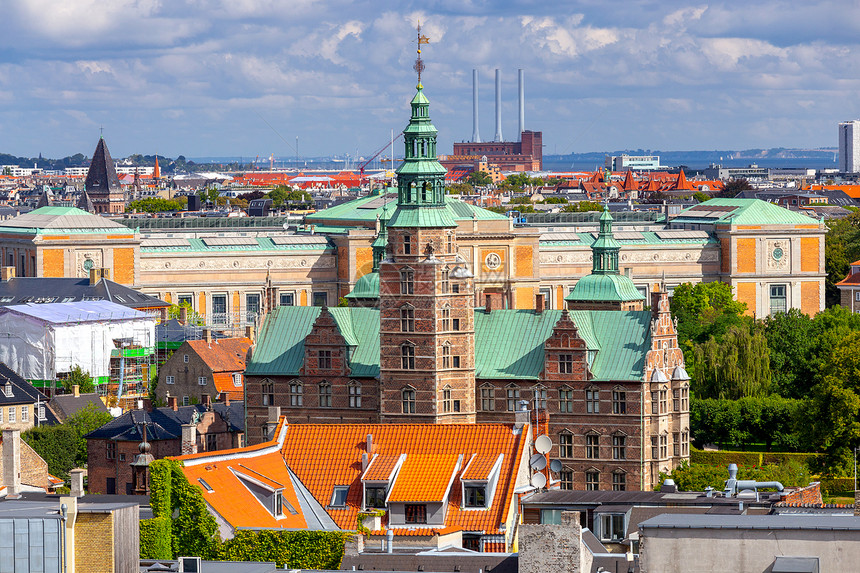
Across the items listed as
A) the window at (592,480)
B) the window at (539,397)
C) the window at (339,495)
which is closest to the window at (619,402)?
the window at (592,480)

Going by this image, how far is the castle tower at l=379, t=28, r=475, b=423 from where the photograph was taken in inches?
3836

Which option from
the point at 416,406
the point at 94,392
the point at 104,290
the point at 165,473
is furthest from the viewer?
the point at 104,290

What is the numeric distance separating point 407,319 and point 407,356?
5.08ft

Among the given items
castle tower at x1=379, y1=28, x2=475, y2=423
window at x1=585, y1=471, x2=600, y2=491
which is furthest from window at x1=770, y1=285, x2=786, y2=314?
window at x1=585, y1=471, x2=600, y2=491

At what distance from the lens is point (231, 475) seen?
237ft

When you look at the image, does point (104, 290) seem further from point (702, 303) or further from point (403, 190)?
point (403, 190)

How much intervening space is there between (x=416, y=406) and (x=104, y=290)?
64907mm

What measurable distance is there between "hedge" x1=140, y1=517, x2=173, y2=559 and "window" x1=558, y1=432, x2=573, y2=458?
32.3 meters

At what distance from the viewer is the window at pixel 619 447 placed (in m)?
96.8

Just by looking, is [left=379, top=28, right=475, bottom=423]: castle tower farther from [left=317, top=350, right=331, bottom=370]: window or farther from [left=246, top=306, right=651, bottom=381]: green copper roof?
[left=317, top=350, right=331, bottom=370]: window

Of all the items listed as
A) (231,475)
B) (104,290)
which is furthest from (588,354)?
(104,290)

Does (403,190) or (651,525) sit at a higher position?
(403,190)

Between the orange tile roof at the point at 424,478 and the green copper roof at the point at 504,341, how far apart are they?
2427cm

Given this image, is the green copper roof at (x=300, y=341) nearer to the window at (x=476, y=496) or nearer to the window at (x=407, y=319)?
the window at (x=407, y=319)
